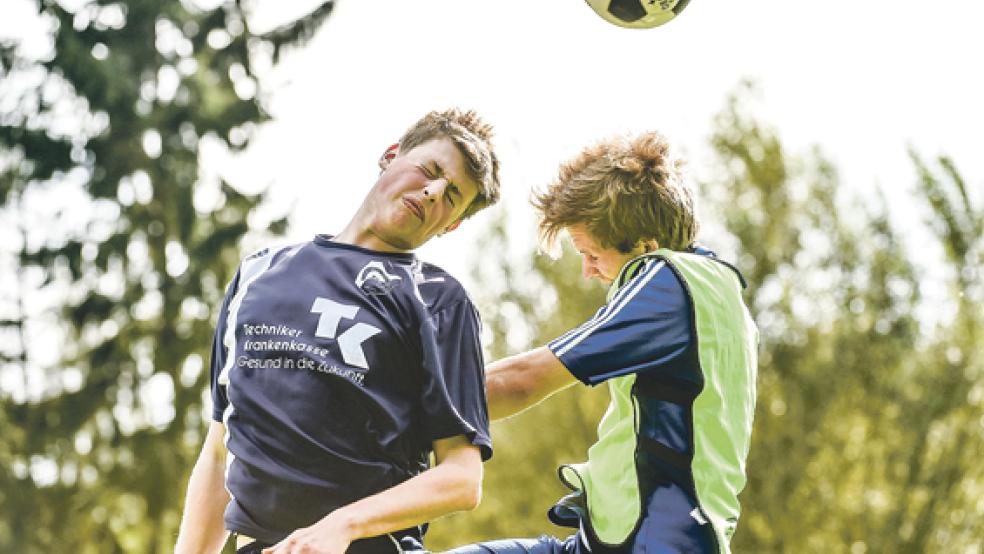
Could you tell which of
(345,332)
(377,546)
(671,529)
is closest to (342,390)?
(345,332)

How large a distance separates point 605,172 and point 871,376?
58.2 ft

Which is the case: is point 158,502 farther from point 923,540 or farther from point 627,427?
point 627,427

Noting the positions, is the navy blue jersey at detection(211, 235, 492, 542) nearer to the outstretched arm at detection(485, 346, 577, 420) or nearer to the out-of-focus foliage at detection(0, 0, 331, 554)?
the outstretched arm at detection(485, 346, 577, 420)

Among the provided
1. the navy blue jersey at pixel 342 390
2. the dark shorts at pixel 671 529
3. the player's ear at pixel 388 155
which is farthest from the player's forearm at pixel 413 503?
the player's ear at pixel 388 155

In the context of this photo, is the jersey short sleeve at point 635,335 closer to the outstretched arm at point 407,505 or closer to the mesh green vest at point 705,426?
the mesh green vest at point 705,426

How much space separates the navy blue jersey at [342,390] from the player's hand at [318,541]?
220 millimetres

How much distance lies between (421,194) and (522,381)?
24.9 inches

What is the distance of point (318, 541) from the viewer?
259 cm

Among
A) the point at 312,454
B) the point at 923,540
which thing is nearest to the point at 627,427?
the point at 312,454

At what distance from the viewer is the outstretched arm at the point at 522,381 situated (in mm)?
3412

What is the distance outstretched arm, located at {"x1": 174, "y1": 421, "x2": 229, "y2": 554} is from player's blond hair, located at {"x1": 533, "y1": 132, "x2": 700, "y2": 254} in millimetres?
1245

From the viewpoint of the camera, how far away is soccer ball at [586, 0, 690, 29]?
5141mm

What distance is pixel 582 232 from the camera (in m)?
3.74

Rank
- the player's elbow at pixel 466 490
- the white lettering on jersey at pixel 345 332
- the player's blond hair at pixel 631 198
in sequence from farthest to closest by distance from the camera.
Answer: the player's blond hair at pixel 631 198, the white lettering on jersey at pixel 345 332, the player's elbow at pixel 466 490
